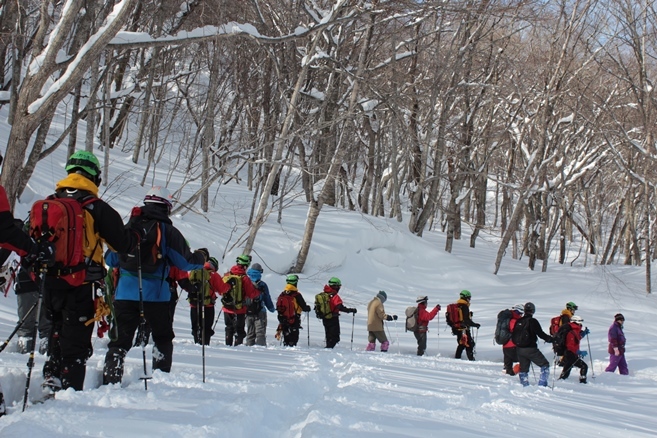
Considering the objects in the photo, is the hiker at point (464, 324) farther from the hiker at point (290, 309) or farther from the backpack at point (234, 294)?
the backpack at point (234, 294)

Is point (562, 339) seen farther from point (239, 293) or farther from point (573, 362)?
point (239, 293)

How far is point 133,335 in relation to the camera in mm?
5043

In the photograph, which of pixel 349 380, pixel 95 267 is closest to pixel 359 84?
pixel 349 380

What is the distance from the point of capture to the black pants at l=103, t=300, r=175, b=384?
4.80m

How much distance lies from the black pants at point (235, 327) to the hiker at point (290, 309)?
867 mm

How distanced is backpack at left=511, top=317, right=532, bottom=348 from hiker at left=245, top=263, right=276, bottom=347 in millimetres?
4326

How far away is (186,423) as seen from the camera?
3752 millimetres

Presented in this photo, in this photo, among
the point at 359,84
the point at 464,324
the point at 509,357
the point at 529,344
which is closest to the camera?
the point at 529,344

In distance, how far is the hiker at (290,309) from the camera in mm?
11297

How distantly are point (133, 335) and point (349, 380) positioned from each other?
9.74 ft

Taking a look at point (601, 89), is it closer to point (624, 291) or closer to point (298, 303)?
point (624, 291)

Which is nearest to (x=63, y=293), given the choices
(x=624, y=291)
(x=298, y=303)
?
(x=298, y=303)

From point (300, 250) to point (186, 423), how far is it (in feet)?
48.4

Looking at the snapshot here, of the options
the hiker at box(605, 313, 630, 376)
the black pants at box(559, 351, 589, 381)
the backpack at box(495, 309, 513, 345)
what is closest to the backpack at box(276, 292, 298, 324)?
the backpack at box(495, 309, 513, 345)
